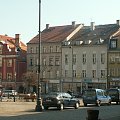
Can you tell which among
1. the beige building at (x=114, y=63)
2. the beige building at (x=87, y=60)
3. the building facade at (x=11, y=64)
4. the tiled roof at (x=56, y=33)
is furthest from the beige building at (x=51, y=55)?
the beige building at (x=114, y=63)

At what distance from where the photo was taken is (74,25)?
10556 centimetres

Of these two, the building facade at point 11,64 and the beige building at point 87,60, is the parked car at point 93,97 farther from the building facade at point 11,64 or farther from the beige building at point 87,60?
the building facade at point 11,64

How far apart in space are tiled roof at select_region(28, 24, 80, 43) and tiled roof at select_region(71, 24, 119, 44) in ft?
7.79

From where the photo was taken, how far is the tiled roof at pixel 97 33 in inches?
3839

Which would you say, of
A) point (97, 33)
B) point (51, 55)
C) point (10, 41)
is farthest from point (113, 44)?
point (10, 41)

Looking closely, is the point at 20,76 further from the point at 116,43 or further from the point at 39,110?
the point at 39,110

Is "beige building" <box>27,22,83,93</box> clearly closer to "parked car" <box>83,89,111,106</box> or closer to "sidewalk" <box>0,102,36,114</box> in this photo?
"parked car" <box>83,89,111,106</box>

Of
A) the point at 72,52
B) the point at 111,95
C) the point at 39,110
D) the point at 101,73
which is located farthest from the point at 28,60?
the point at 39,110

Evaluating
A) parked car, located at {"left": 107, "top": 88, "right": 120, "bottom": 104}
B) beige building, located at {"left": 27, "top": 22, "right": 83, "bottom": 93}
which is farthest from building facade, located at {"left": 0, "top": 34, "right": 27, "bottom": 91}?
parked car, located at {"left": 107, "top": 88, "right": 120, "bottom": 104}

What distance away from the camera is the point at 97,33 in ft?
330

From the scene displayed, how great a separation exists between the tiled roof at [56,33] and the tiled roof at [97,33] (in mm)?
2376

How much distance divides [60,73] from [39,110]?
64030mm

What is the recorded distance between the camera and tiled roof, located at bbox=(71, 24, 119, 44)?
97500mm

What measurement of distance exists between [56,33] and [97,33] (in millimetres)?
10535
